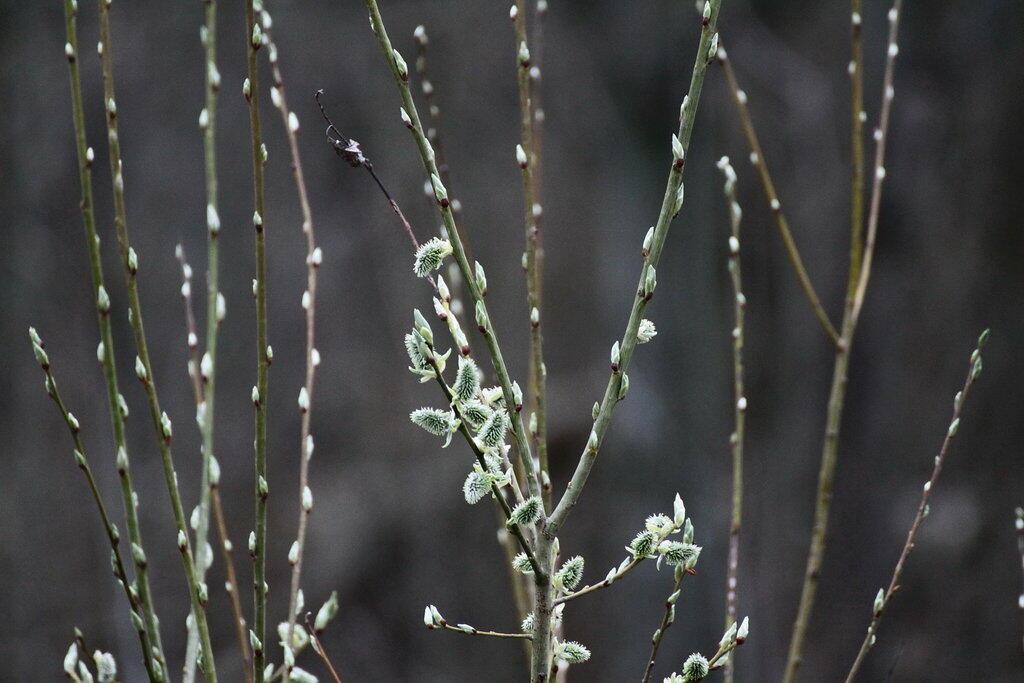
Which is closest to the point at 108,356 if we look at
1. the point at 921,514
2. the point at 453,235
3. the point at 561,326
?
the point at 453,235

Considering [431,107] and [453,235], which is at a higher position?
[431,107]

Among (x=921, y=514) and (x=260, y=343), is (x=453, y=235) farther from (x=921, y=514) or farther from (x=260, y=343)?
(x=921, y=514)

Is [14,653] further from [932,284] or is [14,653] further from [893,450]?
[932,284]

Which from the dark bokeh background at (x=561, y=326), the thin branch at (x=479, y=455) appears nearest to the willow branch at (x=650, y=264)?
the thin branch at (x=479, y=455)

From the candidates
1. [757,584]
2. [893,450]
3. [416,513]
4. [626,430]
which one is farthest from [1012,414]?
[416,513]

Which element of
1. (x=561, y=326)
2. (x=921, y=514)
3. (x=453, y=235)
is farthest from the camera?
(x=561, y=326)

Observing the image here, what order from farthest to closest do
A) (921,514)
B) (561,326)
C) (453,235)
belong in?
(561,326), (921,514), (453,235)

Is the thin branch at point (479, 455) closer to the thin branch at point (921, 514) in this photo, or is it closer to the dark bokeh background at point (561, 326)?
the thin branch at point (921, 514)

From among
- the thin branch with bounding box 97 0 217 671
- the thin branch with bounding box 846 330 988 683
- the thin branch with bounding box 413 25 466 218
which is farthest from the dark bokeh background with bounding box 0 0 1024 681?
the thin branch with bounding box 97 0 217 671

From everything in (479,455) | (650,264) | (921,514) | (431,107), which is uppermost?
(431,107)

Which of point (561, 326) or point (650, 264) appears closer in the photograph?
point (650, 264)
